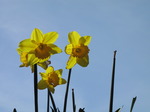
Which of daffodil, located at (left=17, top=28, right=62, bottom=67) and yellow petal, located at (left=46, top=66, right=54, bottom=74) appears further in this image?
yellow petal, located at (left=46, top=66, right=54, bottom=74)

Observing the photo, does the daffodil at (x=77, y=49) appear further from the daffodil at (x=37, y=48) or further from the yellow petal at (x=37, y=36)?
the yellow petal at (x=37, y=36)

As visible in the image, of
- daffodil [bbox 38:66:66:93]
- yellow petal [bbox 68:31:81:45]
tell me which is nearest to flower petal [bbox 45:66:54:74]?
daffodil [bbox 38:66:66:93]

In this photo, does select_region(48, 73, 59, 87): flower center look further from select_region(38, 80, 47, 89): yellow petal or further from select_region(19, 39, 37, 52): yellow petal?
select_region(19, 39, 37, 52): yellow petal

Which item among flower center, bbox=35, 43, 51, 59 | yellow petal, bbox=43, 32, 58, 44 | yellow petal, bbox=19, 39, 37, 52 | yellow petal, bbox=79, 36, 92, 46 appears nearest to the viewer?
flower center, bbox=35, 43, 51, 59

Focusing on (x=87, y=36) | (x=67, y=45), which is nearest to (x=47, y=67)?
(x=67, y=45)

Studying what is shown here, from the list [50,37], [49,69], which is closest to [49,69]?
[49,69]

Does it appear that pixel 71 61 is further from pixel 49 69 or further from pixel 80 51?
pixel 49 69
